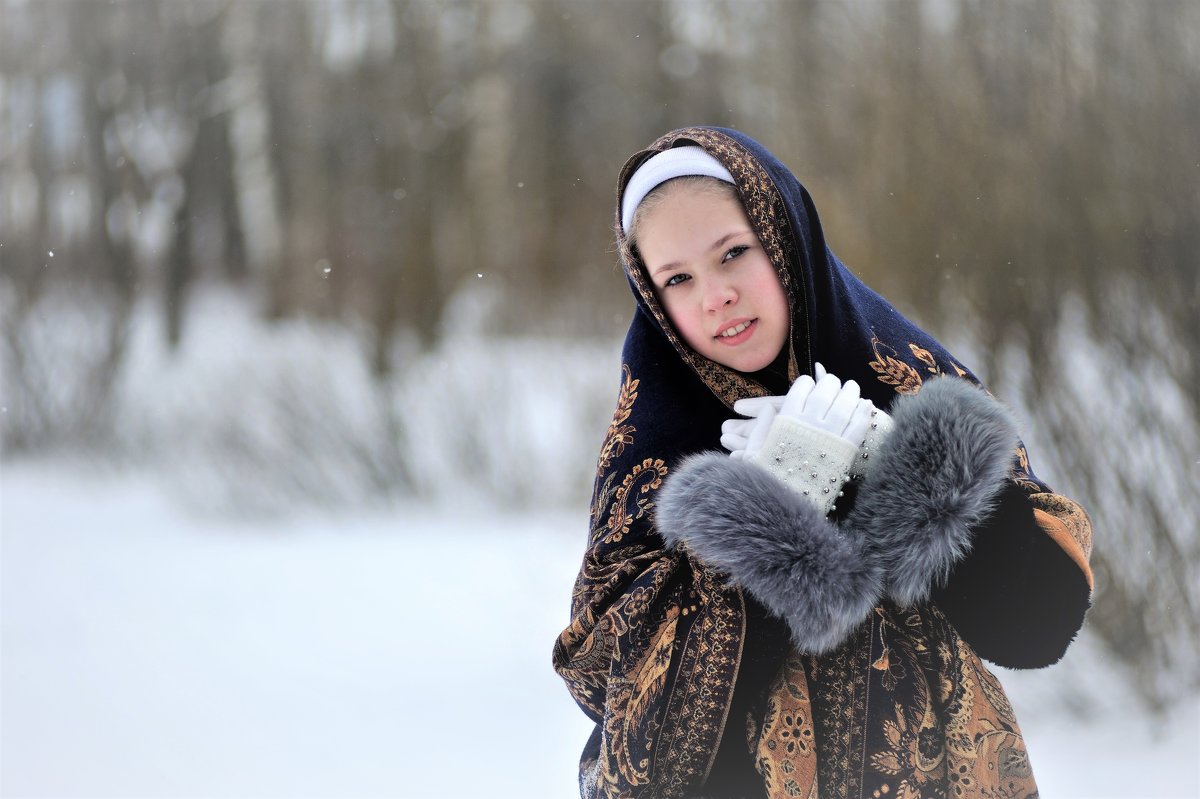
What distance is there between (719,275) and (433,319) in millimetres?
4958

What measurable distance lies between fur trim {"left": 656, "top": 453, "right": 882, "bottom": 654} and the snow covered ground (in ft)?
6.71

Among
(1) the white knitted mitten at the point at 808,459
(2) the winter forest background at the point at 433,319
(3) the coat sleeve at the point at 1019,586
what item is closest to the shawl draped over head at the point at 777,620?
(3) the coat sleeve at the point at 1019,586

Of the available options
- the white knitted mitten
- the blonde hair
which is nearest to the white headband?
the blonde hair

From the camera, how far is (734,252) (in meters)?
1.43

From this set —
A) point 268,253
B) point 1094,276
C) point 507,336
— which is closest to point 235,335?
point 268,253

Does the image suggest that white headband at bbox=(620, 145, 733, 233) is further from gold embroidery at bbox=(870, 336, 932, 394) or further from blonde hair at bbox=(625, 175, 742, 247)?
gold embroidery at bbox=(870, 336, 932, 394)

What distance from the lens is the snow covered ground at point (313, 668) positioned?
3205 millimetres

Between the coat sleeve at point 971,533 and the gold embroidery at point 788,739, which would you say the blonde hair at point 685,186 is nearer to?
the coat sleeve at point 971,533

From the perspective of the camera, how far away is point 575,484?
506 centimetres

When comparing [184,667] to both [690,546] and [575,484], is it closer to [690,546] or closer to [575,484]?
[575,484]

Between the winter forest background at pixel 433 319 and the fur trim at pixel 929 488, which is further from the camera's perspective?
the winter forest background at pixel 433 319

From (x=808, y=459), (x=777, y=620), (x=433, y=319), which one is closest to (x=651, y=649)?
(x=777, y=620)

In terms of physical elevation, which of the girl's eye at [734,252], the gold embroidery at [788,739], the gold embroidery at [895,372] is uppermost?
the girl's eye at [734,252]

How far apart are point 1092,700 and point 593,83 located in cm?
487
